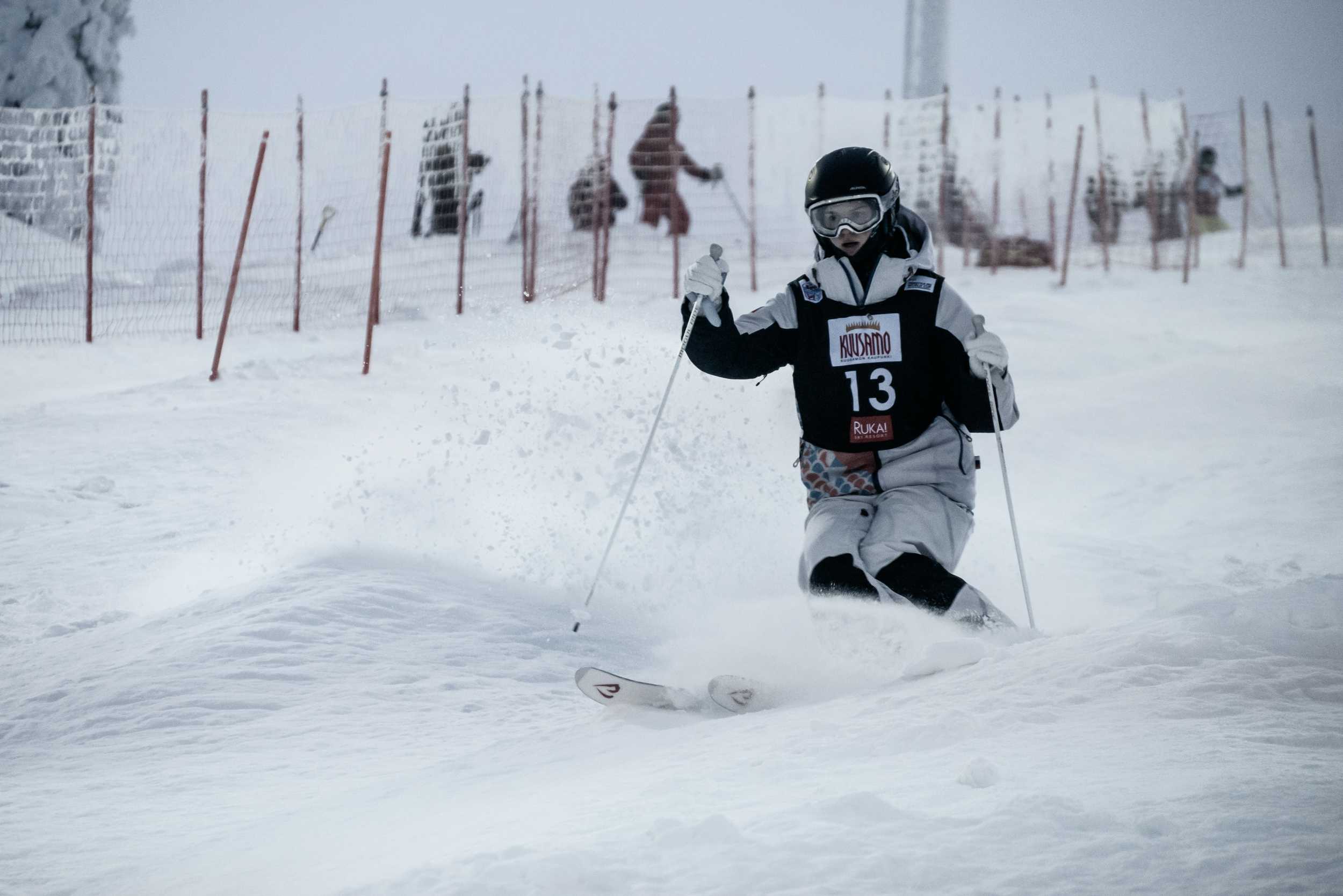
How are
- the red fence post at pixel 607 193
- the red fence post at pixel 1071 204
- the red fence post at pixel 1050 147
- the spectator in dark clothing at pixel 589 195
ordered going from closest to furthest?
the red fence post at pixel 607 193
the spectator in dark clothing at pixel 589 195
the red fence post at pixel 1071 204
the red fence post at pixel 1050 147

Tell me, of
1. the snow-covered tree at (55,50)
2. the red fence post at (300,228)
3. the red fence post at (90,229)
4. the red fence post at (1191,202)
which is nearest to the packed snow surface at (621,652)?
the red fence post at (90,229)

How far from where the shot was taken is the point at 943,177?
1543 centimetres

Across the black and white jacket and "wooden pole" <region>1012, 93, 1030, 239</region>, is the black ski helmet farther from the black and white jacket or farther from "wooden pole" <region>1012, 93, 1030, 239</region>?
"wooden pole" <region>1012, 93, 1030, 239</region>

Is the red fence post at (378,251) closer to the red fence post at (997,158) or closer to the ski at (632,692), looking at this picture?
the ski at (632,692)

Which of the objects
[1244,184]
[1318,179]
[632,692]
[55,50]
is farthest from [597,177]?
[55,50]

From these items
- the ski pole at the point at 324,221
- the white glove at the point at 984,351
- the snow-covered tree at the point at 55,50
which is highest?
the snow-covered tree at the point at 55,50

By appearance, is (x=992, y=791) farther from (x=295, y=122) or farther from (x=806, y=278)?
(x=295, y=122)

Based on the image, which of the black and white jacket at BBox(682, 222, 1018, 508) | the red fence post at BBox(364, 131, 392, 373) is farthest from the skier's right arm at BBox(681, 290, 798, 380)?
the red fence post at BBox(364, 131, 392, 373)

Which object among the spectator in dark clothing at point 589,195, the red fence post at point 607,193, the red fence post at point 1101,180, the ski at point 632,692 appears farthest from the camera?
the red fence post at point 1101,180

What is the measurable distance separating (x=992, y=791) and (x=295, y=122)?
41.1ft

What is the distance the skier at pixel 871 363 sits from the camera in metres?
3.57

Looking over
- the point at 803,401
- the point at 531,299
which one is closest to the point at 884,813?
the point at 803,401

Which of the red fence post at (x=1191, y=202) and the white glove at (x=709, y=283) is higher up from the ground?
the red fence post at (x=1191, y=202)

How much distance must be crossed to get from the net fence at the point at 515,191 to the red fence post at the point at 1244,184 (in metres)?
0.05
